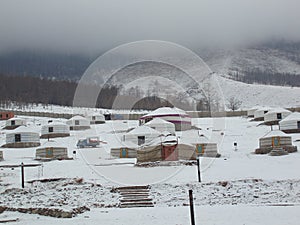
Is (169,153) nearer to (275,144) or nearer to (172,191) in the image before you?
(275,144)

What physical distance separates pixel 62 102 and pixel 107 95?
17408mm

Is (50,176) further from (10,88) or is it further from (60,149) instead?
(10,88)

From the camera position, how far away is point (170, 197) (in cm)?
1683

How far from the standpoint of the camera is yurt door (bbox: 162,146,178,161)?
2702 cm

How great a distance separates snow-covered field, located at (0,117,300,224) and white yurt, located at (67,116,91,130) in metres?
33.9

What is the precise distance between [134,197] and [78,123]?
157 feet

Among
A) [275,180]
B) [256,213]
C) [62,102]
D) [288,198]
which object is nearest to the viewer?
[256,213]

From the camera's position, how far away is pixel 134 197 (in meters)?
16.9

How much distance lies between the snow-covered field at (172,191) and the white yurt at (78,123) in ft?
111

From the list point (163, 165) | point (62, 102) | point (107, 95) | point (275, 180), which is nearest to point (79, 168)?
point (163, 165)

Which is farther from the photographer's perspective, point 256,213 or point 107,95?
point 107,95

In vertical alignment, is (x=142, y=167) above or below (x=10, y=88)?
below

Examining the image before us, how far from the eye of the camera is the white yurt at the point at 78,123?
206 ft

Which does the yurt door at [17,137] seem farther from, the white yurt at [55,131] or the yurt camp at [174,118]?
the yurt camp at [174,118]
